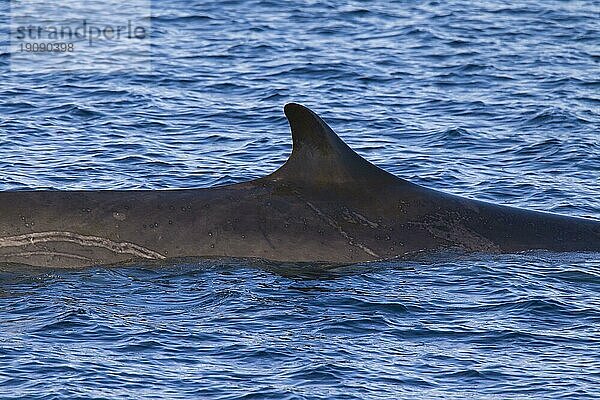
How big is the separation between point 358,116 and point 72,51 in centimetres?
903

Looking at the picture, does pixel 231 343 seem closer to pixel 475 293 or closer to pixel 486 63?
pixel 475 293

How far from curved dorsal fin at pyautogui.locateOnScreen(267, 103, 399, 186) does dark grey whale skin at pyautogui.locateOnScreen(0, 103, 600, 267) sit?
1 centimetres

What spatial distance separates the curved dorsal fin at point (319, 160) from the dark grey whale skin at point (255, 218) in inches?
0.4

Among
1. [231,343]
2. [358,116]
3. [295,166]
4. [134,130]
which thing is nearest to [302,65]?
[358,116]

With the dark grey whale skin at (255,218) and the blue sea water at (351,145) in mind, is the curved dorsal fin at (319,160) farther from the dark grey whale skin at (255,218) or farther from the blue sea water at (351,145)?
the blue sea water at (351,145)

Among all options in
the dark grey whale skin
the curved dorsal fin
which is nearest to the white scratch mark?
the dark grey whale skin

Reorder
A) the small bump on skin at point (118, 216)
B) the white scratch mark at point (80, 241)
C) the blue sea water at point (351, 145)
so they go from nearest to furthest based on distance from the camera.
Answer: the blue sea water at point (351, 145)
the white scratch mark at point (80, 241)
the small bump on skin at point (118, 216)

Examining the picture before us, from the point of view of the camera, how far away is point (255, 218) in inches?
558

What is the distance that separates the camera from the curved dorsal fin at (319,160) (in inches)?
552

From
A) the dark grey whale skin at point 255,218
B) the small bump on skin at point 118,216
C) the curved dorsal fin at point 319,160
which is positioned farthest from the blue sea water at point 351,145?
the curved dorsal fin at point 319,160

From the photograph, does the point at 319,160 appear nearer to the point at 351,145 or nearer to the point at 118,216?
the point at 118,216

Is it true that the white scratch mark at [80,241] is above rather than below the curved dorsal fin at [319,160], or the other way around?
below

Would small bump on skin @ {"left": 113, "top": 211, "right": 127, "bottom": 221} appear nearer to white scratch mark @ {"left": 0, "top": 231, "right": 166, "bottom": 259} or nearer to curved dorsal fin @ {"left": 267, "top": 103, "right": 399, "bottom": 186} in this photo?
white scratch mark @ {"left": 0, "top": 231, "right": 166, "bottom": 259}

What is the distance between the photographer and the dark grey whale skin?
46.0 ft
